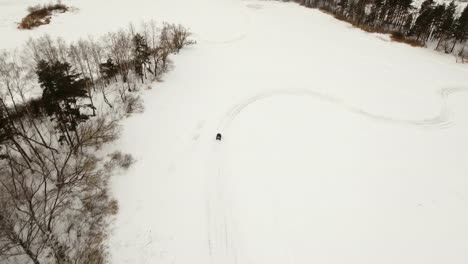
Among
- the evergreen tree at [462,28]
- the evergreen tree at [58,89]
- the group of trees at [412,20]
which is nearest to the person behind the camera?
the evergreen tree at [58,89]

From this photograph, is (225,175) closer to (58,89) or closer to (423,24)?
(58,89)

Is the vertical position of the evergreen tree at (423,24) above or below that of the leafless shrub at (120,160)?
above

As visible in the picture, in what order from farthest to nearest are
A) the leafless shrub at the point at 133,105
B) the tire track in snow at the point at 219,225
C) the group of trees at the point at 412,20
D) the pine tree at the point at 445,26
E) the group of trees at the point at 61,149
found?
the group of trees at the point at 412,20 → the pine tree at the point at 445,26 → the leafless shrub at the point at 133,105 → the tire track in snow at the point at 219,225 → the group of trees at the point at 61,149

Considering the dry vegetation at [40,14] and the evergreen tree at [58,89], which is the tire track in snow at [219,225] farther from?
the dry vegetation at [40,14]

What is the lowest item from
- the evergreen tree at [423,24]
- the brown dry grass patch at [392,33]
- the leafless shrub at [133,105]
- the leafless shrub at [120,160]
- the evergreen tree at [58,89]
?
the leafless shrub at [120,160]

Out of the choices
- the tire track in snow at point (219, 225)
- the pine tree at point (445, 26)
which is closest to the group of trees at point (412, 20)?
the pine tree at point (445, 26)

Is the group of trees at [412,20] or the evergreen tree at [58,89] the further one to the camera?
the group of trees at [412,20]

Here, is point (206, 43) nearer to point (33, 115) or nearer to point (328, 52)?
point (328, 52)
